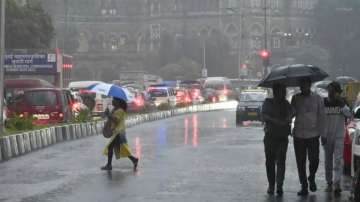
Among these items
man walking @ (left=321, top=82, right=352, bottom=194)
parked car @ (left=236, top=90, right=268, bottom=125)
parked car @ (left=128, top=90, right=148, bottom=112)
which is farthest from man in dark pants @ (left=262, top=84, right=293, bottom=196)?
parked car @ (left=128, top=90, right=148, bottom=112)

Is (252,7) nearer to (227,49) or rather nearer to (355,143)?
(227,49)

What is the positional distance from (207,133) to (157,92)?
27.2 m

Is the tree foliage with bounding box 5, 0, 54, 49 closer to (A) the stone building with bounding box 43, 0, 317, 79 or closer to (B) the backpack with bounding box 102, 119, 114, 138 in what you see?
(B) the backpack with bounding box 102, 119, 114, 138

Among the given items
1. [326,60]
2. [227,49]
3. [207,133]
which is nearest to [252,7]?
[227,49]

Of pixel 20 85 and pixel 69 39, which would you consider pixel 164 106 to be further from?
pixel 69 39

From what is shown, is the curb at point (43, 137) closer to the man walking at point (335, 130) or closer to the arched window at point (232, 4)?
the man walking at point (335, 130)

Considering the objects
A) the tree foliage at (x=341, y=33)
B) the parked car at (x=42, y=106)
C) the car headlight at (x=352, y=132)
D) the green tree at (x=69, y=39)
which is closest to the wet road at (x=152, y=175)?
the car headlight at (x=352, y=132)

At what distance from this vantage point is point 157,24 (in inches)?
5896

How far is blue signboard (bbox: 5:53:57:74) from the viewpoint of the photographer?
4969 centimetres

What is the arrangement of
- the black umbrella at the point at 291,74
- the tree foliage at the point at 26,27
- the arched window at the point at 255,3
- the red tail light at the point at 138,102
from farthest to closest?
1. the arched window at the point at 255,3
2. the tree foliage at the point at 26,27
3. the red tail light at the point at 138,102
4. the black umbrella at the point at 291,74

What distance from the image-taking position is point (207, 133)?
3353 centimetres

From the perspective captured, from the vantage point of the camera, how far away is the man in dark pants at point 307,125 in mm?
14656

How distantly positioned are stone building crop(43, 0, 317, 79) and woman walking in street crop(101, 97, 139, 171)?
111 meters

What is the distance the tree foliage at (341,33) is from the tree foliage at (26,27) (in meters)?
Result: 41.8
